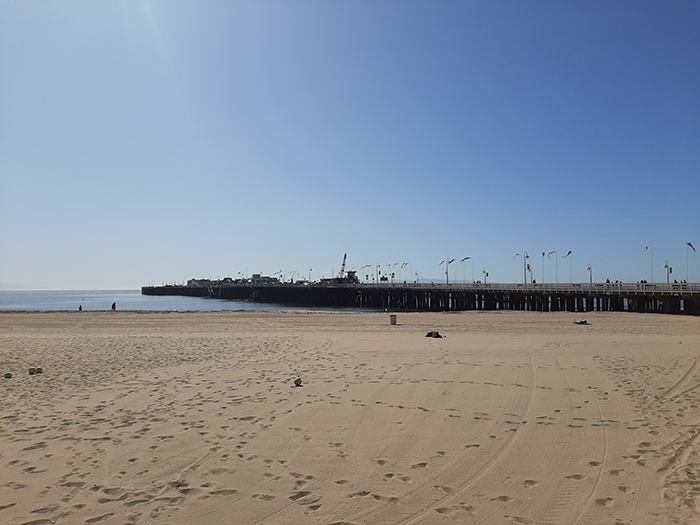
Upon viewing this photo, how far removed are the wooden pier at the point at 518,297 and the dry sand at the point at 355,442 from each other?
34.5 meters

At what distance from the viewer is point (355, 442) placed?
22.2 ft

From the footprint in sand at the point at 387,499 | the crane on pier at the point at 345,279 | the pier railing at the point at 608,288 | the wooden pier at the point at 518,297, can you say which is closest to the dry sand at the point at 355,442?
the footprint in sand at the point at 387,499

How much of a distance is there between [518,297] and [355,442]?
53.6 meters

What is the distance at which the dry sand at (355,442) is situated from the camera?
4812 mm

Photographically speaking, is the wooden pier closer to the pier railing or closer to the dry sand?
the pier railing

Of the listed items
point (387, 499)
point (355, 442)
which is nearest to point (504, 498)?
point (387, 499)

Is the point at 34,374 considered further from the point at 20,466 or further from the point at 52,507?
the point at 52,507

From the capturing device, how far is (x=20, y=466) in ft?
19.1

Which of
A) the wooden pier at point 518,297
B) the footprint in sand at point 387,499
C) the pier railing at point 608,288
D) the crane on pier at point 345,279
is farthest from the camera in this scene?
the crane on pier at point 345,279

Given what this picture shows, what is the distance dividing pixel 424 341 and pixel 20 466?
48.5ft

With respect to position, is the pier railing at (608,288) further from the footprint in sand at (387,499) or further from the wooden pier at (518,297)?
the footprint in sand at (387,499)

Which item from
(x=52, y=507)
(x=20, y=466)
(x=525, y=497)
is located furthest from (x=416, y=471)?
(x=20, y=466)

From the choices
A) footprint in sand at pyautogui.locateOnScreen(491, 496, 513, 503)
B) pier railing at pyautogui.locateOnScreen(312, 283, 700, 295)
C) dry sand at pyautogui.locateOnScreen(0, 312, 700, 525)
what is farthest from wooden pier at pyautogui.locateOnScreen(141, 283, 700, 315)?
footprint in sand at pyautogui.locateOnScreen(491, 496, 513, 503)

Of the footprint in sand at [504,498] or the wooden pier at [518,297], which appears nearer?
the footprint in sand at [504,498]
